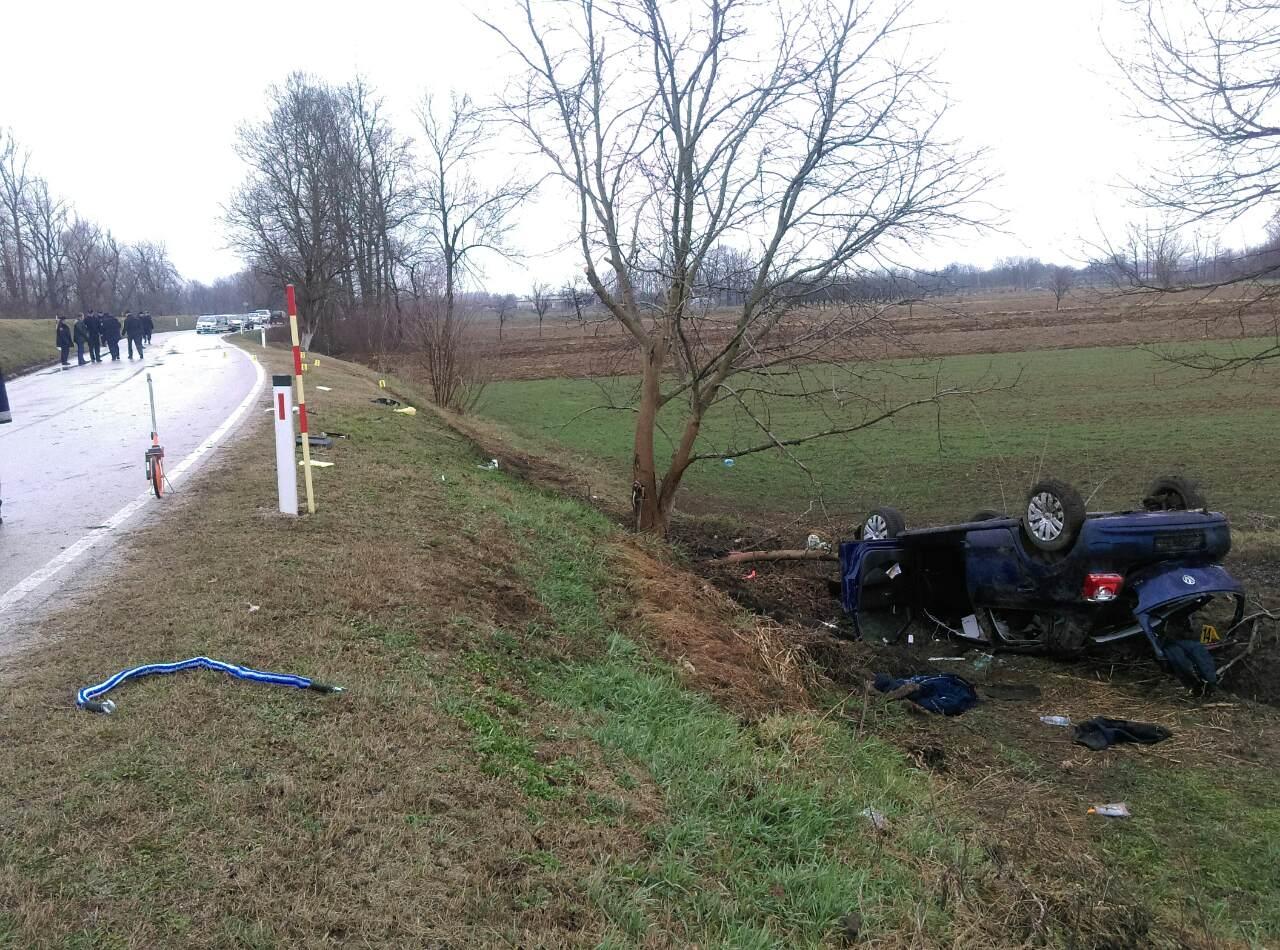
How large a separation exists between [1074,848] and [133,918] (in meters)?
4.25

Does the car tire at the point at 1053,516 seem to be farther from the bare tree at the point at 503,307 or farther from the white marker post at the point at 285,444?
the bare tree at the point at 503,307

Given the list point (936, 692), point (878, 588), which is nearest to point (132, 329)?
point (878, 588)

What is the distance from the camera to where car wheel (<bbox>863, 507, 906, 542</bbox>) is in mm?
9594

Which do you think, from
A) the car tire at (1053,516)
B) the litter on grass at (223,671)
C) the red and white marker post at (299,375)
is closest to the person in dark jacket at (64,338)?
the red and white marker post at (299,375)

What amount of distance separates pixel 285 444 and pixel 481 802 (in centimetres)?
454

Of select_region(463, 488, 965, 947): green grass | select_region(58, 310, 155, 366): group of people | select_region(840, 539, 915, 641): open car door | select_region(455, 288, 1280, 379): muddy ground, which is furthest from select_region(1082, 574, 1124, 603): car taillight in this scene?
select_region(58, 310, 155, 366): group of people

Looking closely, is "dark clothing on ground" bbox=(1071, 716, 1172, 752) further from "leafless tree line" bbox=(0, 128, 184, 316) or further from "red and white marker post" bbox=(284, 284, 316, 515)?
"leafless tree line" bbox=(0, 128, 184, 316)

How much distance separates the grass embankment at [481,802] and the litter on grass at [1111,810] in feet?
0.36

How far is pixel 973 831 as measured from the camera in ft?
14.9

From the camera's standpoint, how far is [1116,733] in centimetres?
626

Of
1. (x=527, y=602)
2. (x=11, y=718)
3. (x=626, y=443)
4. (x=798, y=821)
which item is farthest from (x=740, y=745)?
(x=626, y=443)

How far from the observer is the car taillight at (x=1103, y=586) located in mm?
7340

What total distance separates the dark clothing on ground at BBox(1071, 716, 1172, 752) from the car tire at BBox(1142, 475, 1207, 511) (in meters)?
2.95

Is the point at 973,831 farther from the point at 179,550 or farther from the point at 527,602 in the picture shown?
the point at 179,550
